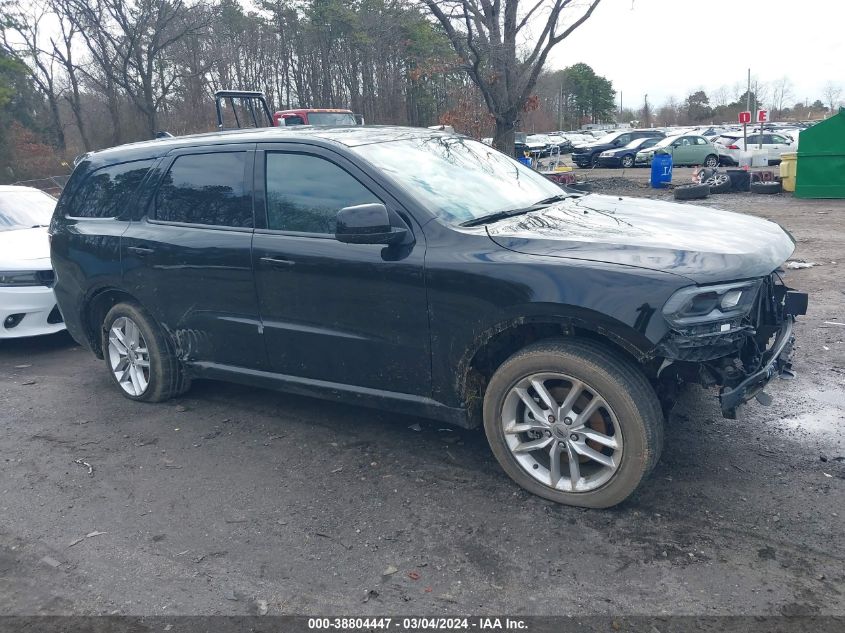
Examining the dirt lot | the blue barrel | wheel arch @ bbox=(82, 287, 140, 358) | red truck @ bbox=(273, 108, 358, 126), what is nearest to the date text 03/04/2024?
the dirt lot

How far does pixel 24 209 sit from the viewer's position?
791cm

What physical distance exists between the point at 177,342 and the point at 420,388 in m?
1.94

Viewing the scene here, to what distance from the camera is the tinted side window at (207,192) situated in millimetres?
4426

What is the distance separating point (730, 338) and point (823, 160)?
46.7ft

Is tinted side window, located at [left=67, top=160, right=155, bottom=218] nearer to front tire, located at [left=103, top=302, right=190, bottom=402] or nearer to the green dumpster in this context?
front tire, located at [left=103, top=302, right=190, bottom=402]

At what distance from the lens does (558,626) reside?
8.68ft

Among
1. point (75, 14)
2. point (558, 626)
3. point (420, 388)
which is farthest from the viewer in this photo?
point (75, 14)

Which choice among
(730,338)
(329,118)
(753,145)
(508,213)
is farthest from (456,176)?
(753,145)

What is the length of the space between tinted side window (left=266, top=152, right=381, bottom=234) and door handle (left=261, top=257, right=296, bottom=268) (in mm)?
191

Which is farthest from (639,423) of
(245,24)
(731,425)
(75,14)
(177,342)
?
(245,24)

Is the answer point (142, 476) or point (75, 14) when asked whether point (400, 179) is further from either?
point (75, 14)

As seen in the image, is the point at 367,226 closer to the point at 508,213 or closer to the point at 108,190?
the point at 508,213

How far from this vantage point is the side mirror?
11.7 ft

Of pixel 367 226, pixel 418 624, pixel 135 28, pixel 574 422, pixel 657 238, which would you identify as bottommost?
pixel 418 624
